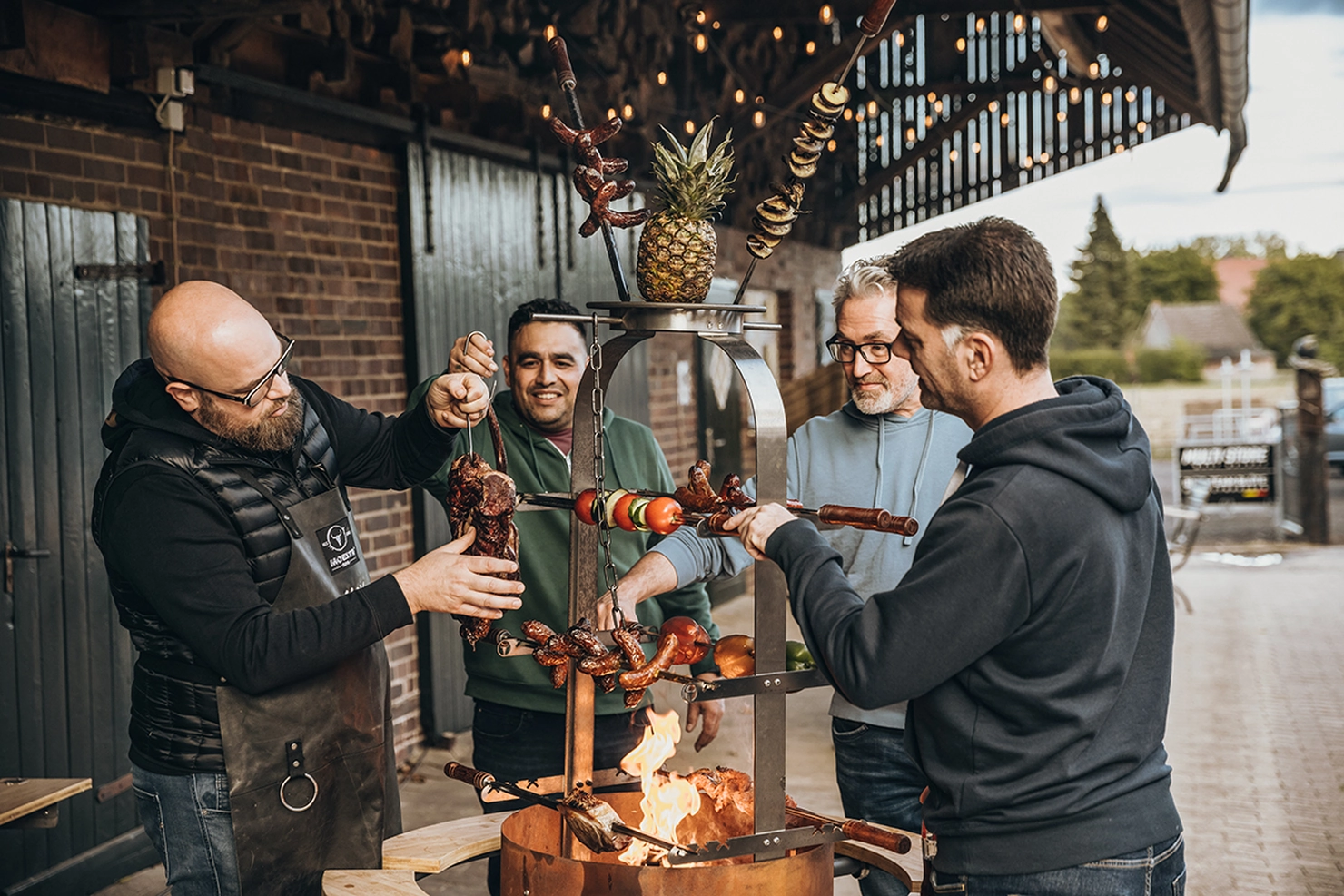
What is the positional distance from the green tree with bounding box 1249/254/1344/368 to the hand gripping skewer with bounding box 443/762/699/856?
67004mm

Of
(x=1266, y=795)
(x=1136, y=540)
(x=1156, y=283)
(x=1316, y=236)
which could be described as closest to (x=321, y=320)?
(x=1136, y=540)

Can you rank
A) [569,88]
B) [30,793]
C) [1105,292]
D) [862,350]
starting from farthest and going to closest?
[1105,292], [30,793], [862,350], [569,88]

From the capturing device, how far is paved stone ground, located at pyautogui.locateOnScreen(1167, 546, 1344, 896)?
5207 mm

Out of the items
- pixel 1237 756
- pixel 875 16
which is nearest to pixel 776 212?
pixel 875 16

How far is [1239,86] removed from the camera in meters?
7.28

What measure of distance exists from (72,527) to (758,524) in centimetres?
344

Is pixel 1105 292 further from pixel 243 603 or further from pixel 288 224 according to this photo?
pixel 243 603

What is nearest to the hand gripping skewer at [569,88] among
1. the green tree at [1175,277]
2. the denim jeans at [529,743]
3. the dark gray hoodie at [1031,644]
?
the dark gray hoodie at [1031,644]

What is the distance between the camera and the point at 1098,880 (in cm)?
192

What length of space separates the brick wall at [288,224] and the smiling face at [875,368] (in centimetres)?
312

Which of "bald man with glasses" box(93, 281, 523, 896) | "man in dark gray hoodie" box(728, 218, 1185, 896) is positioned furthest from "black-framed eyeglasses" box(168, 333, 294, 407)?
"man in dark gray hoodie" box(728, 218, 1185, 896)

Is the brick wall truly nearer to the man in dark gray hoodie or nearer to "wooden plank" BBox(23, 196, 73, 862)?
"wooden plank" BBox(23, 196, 73, 862)

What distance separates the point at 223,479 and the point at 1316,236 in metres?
83.9

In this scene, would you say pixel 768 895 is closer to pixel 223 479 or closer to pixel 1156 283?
pixel 223 479
